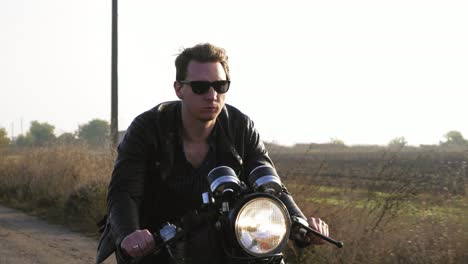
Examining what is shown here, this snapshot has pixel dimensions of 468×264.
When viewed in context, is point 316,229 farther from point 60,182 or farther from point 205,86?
point 60,182

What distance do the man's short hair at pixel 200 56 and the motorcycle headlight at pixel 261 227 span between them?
0.84 meters

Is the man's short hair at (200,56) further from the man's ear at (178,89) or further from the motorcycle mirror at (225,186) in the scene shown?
the motorcycle mirror at (225,186)

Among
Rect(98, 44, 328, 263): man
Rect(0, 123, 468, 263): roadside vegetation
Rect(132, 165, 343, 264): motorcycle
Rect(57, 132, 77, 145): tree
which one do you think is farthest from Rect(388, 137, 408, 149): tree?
Rect(57, 132, 77, 145): tree

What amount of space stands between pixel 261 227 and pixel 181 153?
0.88 metres

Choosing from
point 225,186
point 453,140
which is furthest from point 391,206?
point 453,140

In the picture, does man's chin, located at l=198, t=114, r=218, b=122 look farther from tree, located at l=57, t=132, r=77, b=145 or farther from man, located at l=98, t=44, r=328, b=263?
tree, located at l=57, t=132, r=77, b=145

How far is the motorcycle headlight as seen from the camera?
235 cm

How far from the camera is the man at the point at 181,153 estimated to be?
115 inches

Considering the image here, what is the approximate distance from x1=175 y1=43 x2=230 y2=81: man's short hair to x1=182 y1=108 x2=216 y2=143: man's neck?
0.84 ft

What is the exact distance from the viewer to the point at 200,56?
294 centimetres

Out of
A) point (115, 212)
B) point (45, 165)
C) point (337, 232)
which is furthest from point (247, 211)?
point (45, 165)

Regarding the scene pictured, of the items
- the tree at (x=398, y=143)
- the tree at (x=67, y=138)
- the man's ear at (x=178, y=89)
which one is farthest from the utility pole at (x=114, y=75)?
the man's ear at (x=178, y=89)

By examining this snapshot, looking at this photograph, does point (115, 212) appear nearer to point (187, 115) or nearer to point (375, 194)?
point (187, 115)

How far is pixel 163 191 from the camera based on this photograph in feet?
10.3
